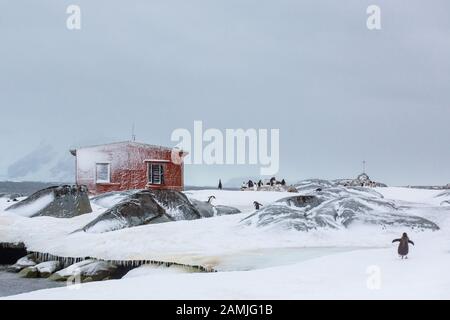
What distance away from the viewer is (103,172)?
37.9 m

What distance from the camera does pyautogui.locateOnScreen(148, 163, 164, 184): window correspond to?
38.5 m

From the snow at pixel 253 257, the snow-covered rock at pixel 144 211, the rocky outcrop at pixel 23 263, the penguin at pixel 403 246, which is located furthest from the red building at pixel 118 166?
the penguin at pixel 403 246

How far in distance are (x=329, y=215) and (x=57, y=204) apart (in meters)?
12.6

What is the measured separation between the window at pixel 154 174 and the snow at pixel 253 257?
1144cm

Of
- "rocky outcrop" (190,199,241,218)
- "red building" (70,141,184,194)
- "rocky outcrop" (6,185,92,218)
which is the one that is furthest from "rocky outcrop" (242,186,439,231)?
"red building" (70,141,184,194)

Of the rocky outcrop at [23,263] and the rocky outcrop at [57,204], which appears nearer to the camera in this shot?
the rocky outcrop at [23,263]

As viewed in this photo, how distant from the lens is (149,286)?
40.5 feet

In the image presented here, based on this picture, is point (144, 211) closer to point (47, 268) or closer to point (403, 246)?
point (47, 268)

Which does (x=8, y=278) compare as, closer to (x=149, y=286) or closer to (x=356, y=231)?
(x=149, y=286)

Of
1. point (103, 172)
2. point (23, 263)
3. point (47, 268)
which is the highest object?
point (103, 172)

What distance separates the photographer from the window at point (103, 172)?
37.7m

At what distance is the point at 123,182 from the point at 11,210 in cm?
993

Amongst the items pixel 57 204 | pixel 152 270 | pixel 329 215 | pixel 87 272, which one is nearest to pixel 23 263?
pixel 87 272

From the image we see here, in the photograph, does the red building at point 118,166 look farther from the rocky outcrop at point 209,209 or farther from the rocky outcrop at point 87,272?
the rocky outcrop at point 87,272
